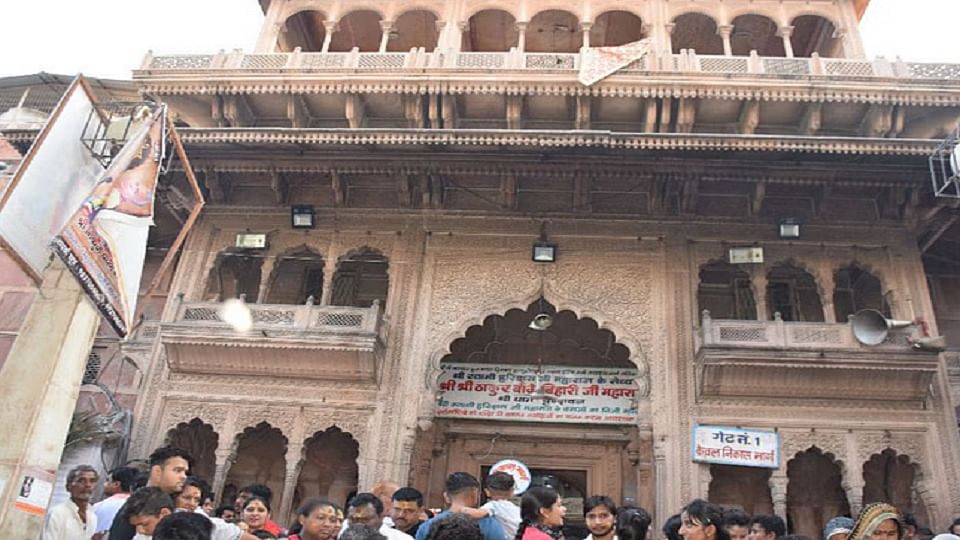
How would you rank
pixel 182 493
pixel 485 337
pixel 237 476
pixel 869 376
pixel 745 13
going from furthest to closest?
pixel 745 13 → pixel 485 337 → pixel 237 476 → pixel 869 376 → pixel 182 493

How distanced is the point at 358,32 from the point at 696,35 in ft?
20.5

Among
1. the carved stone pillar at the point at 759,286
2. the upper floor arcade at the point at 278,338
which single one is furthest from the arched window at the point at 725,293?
the upper floor arcade at the point at 278,338

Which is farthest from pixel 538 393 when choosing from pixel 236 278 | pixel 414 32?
pixel 414 32

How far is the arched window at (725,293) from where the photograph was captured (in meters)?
11.2

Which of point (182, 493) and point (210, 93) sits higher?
point (210, 93)

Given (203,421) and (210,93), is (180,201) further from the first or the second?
(203,421)

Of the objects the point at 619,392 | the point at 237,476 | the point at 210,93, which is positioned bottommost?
the point at 237,476

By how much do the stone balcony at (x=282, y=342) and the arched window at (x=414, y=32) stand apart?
6.04 meters

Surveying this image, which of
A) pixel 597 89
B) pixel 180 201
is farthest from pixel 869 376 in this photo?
pixel 180 201

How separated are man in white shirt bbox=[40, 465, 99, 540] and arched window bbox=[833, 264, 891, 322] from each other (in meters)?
9.90

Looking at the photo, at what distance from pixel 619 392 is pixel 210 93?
755cm

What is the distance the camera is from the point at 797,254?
10.3 metres

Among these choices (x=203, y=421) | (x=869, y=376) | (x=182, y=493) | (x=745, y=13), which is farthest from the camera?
(x=745, y=13)

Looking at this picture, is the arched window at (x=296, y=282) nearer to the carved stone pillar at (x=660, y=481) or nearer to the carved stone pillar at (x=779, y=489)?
the carved stone pillar at (x=660, y=481)
